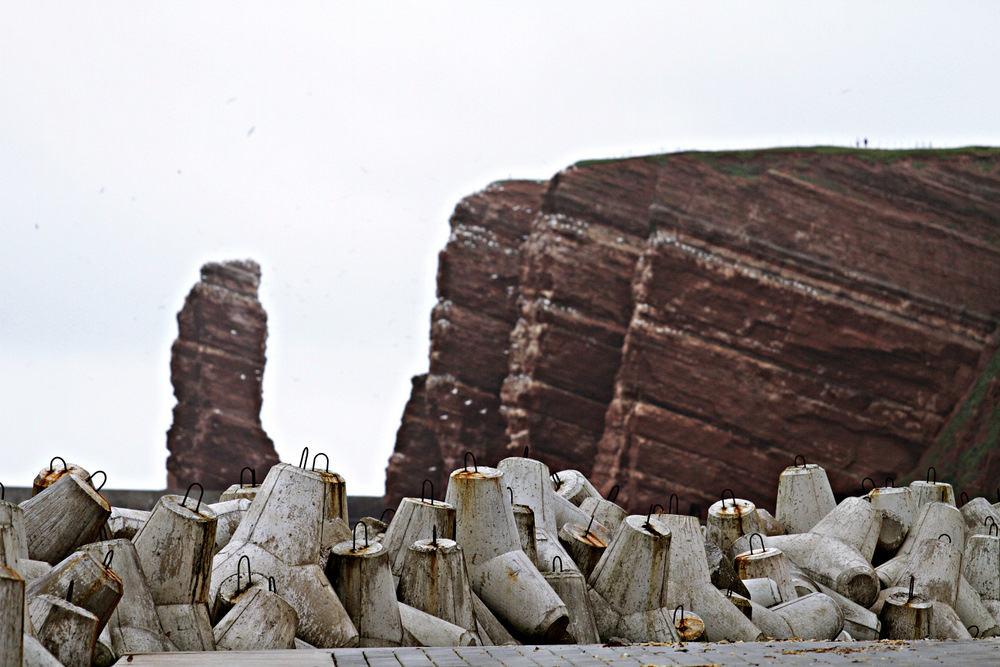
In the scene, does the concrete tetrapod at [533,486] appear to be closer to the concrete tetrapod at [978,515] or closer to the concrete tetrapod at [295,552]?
the concrete tetrapod at [295,552]

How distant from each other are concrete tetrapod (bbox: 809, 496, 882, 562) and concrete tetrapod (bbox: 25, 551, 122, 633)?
6800mm

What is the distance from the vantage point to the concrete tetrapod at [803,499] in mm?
10602

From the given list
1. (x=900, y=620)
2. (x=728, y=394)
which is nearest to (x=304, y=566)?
(x=900, y=620)

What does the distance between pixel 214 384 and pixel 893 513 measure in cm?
4062

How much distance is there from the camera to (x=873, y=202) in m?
37.0

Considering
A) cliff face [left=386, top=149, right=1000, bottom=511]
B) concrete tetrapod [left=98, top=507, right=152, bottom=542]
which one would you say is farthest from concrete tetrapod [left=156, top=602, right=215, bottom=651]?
cliff face [left=386, top=149, right=1000, bottom=511]

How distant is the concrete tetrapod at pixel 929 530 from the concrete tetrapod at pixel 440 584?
4.62 metres

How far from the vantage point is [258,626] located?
5.75m

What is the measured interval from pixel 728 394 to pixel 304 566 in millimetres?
31293

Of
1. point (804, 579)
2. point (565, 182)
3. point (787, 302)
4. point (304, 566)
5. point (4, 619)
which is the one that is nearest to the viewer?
point (4, 619)

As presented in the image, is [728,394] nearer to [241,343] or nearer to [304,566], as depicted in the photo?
[241,343]

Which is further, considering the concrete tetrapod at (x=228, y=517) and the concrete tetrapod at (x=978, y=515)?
the concrete tetrapod at (x=978, y=515)

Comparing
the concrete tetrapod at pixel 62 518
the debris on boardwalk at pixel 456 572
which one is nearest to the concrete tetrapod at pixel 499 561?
the debris on boardwalk at pixel 456 572

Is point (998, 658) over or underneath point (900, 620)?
over
